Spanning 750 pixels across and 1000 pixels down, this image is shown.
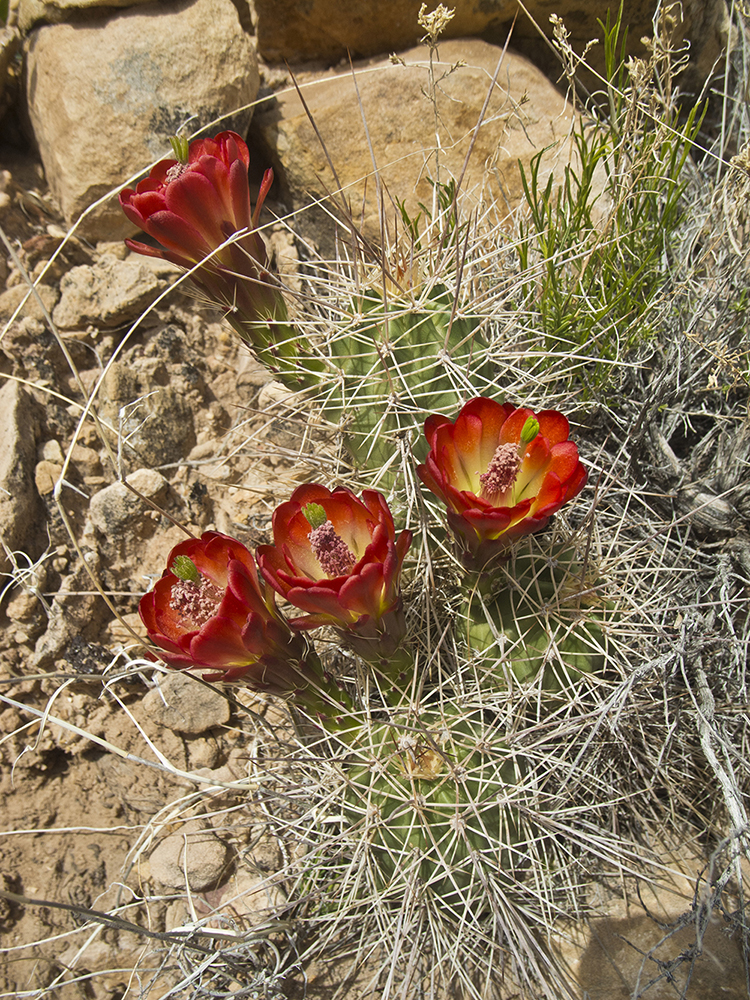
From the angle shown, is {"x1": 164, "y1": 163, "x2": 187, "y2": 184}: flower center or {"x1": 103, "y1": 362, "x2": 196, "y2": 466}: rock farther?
{"x1": 103, "y1": 362, "x2": 196, "y2": 466}: rock

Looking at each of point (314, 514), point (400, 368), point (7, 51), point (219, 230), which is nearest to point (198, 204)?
point (219, 230)

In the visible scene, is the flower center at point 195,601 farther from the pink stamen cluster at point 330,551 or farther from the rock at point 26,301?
the rock at point 26,301

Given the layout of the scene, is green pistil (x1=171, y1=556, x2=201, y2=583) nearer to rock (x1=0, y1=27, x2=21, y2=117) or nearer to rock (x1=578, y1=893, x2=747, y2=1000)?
rock (x1=578, y1=893, x2=747, y2=1000)

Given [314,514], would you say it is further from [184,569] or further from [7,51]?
[7,51]

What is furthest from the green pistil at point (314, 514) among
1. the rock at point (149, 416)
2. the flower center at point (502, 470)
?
the rock at point (149, 416)

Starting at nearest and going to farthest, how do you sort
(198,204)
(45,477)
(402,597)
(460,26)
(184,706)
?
(198,204), (402,597), (184,706), (45,477), (460,26)

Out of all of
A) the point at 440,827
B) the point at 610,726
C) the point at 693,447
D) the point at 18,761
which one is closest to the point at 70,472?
the point at 18,761

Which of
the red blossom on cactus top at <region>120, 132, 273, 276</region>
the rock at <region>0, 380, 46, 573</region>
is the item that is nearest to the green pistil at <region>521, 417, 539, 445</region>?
the red blossom on cactus top at <region>120, 132, 273, 276</region>
